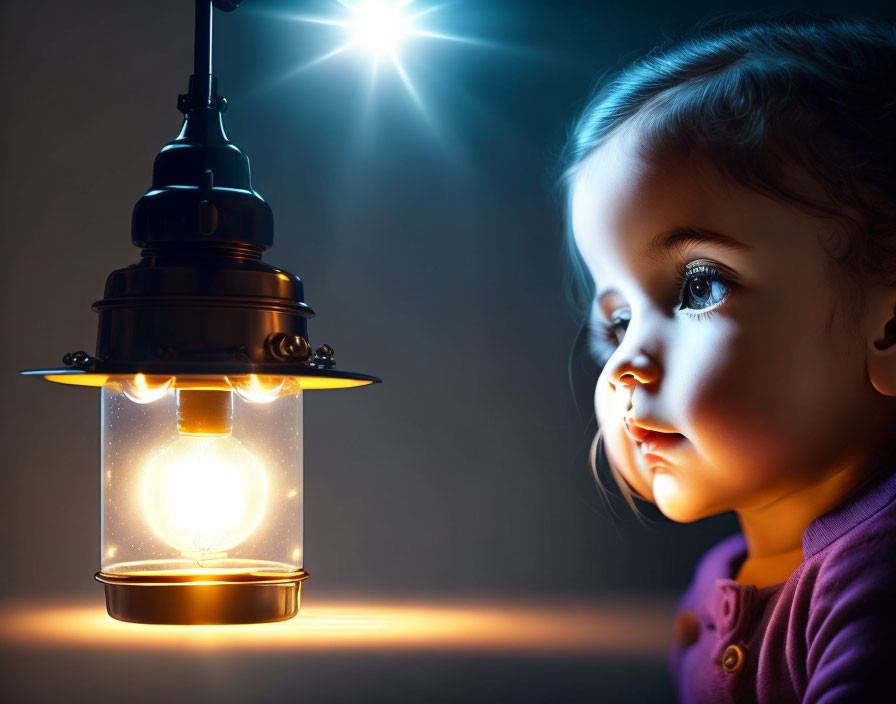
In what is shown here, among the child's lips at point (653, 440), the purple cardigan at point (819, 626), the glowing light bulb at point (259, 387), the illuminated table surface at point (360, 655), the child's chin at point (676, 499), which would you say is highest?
the glowing light bulb at point (259, 387)

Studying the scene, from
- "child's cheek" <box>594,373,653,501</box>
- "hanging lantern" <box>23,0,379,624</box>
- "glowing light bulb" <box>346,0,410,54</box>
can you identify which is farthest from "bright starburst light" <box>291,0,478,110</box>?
"child's cheek" <box>594,373,653,501</box>

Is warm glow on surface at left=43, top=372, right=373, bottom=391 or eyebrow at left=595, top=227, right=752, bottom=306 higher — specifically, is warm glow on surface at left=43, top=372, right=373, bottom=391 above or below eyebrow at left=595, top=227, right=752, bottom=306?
below

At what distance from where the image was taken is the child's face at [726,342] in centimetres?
55

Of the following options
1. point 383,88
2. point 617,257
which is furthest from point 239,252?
point 383,88

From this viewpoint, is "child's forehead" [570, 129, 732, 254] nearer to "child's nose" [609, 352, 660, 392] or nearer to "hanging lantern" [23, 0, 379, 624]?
"child's nose" [609, 352, 660, 392]

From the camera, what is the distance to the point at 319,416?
0.82 meters

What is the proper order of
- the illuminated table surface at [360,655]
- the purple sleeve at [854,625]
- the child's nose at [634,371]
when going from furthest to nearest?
the illuminated table surface at [360,655] → the child's nose at [634,371] → the purple sleeve at [854,625]

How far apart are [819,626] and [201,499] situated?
37 cm

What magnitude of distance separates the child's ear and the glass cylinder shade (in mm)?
345

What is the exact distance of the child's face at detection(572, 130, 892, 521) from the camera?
55 centimetres

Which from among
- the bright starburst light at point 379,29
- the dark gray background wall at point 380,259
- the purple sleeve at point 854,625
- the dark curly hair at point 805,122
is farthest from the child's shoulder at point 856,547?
the bright starburst light at point 379,29

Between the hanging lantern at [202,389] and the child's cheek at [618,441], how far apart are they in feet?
0.64

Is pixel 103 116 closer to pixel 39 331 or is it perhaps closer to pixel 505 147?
pixel 39 331

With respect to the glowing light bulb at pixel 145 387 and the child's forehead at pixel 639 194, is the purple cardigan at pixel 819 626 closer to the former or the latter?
the child's forehead at pixel 639 194
